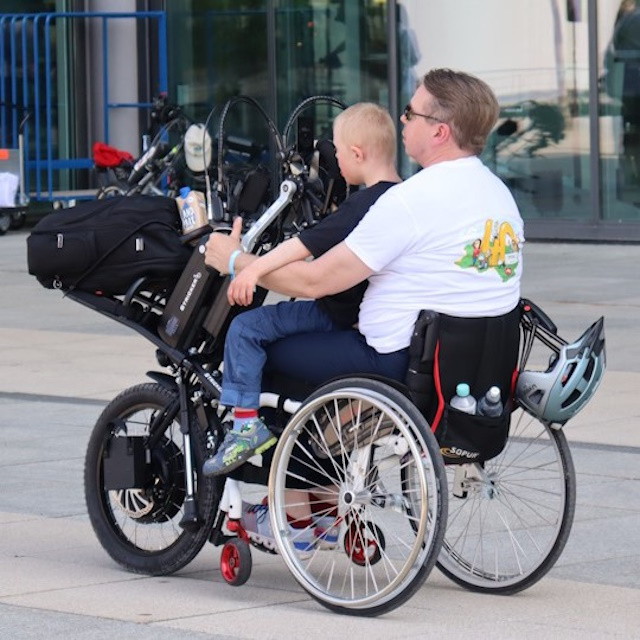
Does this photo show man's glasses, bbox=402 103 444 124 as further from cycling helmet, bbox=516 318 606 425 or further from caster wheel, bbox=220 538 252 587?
caster wheel, bbox=220 538 252 587

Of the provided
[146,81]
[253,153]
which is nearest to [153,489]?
[253,153]

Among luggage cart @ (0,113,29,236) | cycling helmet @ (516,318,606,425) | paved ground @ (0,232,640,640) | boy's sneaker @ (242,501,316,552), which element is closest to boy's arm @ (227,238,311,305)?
boy's sneaker @ (242,501,316,552)

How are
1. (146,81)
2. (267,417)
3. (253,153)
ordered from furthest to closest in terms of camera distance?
(146,81), (253,153), (267,417)

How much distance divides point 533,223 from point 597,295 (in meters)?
4.42

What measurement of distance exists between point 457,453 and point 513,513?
25.0 inches

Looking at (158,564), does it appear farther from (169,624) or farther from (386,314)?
(386,314)

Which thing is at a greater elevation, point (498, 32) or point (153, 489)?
point (498, 32)

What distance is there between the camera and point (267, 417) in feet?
18.0

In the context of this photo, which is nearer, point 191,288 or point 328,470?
point 328,470

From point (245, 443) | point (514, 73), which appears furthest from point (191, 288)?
point (514, 73)

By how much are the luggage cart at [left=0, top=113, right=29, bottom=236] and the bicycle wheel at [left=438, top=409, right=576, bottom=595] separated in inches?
566

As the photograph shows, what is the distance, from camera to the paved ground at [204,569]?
5.01 metres

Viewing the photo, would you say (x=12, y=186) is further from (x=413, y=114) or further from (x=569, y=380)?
(x=569, y=380)

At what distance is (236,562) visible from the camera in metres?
5.46
